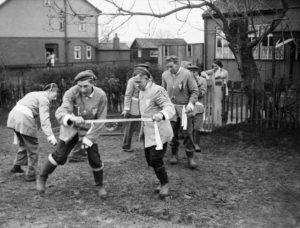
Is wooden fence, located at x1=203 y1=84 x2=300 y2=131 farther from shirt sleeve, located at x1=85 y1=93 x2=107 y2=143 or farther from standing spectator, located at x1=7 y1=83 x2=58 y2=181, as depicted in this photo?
shirt sleeve, located at x1=85 y1=93 x2=107 y2=143

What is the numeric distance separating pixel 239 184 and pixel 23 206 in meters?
3.10

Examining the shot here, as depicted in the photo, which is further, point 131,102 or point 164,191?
point 131,102

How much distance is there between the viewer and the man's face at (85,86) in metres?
5.24

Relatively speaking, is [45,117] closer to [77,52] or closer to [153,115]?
[153,115]

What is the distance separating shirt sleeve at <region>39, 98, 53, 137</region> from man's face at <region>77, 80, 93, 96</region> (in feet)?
2.53

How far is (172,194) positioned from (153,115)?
1131 mm

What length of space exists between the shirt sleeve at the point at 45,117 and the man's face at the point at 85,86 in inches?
30.3

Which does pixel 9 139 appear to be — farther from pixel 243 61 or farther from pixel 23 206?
pixel 243 61

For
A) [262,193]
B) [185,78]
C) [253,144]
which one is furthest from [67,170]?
[253,144]

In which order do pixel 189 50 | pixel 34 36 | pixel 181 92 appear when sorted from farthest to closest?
pixel 34 36, pixel 189 50, pixel 181 92

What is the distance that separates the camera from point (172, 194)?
5.64 m

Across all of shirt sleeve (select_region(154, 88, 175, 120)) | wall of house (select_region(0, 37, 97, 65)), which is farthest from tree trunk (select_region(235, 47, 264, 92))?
wall of house (select_region(0, 37, 97, 65))

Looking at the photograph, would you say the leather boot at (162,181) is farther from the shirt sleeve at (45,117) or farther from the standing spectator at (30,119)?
the standing spectator at (30,119)

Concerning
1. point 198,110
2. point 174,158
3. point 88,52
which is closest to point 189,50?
point 198,110
